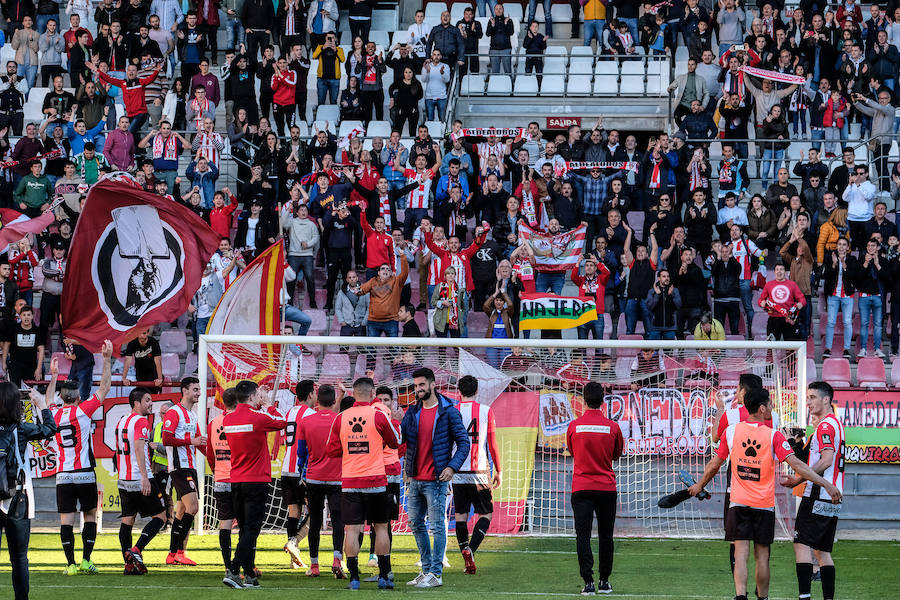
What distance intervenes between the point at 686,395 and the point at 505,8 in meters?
15.5

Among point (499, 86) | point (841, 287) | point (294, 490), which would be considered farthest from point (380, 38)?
point (294, 490)

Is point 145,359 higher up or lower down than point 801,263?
lower down

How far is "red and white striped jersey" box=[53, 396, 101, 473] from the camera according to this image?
1277 cm

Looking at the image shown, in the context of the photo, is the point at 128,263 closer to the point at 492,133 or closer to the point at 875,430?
the point at 492,133

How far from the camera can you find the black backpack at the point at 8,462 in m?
9.81

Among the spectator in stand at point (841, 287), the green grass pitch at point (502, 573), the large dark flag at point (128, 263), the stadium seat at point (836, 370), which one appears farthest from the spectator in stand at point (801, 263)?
the large dark flag at point (128, 263)

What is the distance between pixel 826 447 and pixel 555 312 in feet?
29.9

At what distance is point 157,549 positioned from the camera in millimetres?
15562

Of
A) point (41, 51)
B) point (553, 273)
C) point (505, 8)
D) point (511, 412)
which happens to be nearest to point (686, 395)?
point (511, 412)

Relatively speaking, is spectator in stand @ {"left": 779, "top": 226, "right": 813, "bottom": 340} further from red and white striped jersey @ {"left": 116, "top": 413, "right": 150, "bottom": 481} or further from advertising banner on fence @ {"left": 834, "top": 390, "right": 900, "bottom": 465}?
red and white striped jersey @ {"left": 116, "top": 413, "right": 150, "bottom": 481}

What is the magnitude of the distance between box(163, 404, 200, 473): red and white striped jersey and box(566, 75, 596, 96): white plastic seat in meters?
15.5

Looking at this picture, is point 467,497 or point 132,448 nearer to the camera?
point 132,448

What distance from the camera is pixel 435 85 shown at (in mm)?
25375

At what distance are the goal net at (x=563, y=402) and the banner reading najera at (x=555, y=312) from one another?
2.37m
